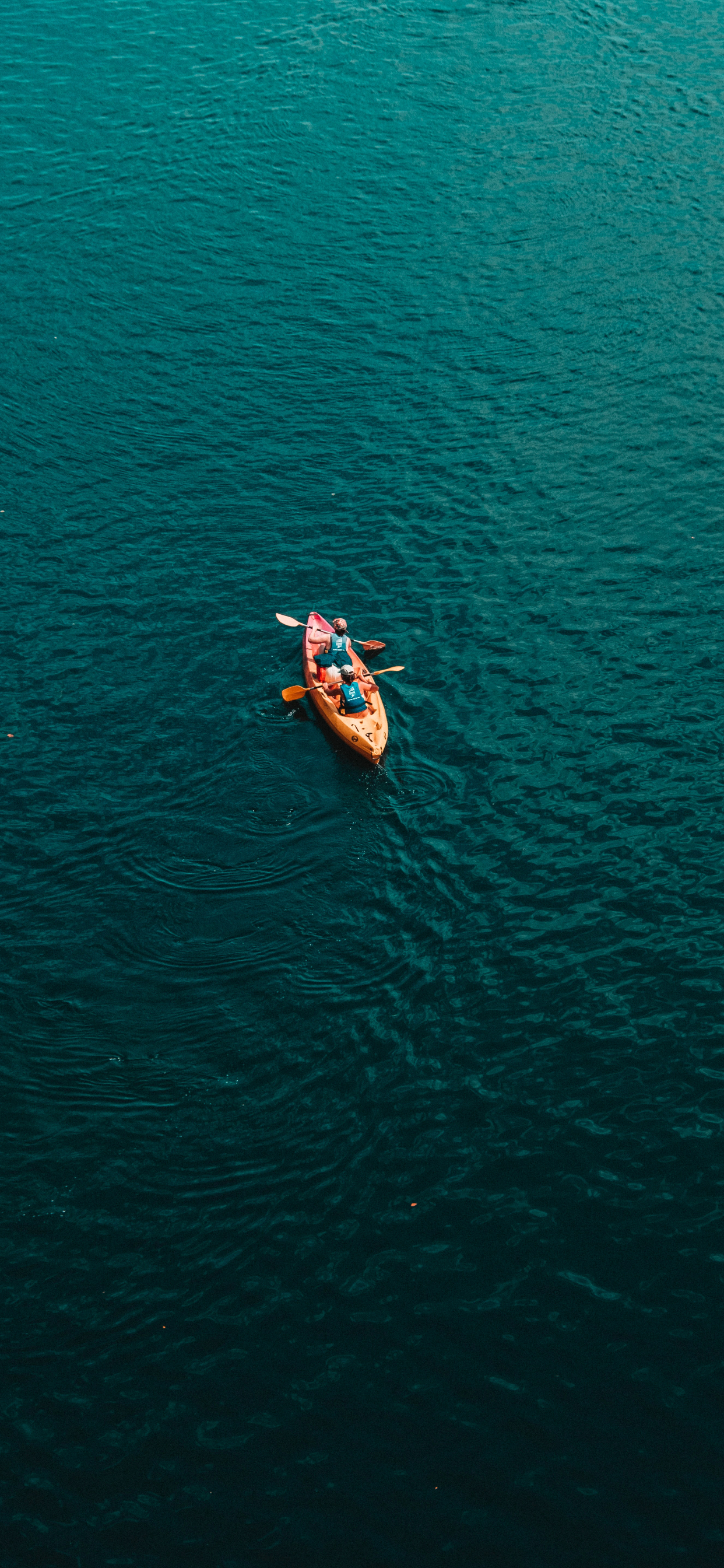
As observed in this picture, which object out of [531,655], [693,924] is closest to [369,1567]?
[693,924]

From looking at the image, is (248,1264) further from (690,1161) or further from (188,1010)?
(690,1161)

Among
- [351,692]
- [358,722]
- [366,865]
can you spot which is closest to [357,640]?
[351,692]

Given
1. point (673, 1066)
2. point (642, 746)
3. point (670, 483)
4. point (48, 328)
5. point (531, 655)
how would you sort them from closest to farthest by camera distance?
point (673, 1066)
point (642, 746)
point (531, 655)
point (670, 483)
point (48, 328)

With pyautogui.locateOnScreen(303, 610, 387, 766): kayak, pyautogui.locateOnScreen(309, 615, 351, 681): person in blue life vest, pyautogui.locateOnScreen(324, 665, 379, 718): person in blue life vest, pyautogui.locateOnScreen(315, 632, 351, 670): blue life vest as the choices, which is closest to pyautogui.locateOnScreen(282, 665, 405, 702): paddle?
pyautogui.locateOnScreen(303, 610, 387, 766): kayak

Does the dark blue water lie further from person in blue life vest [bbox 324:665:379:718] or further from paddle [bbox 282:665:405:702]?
Answer: person in blue life vest [bbox 324:665:379:718]

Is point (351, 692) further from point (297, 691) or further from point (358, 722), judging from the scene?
point (297, 691)

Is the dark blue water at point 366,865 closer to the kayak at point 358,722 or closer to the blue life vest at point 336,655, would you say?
the kayak at point 358,722

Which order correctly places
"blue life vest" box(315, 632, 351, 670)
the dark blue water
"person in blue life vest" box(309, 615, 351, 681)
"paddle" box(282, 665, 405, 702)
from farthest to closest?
"paddle" box(282, 665, 405, 702) < "blue life vest" box(315, 632, 351, 670) < "person in blue life vest" box(309, 615, 351, 681) < the dark blue water
